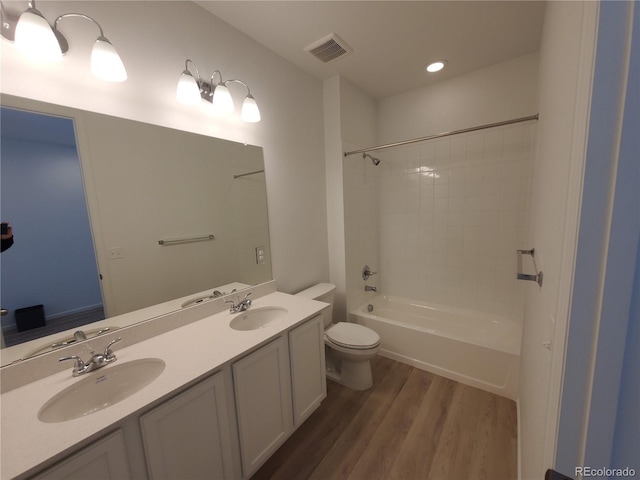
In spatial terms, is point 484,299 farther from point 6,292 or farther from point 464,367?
point 6,292

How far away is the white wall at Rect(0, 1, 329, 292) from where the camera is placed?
Result: 1.11m

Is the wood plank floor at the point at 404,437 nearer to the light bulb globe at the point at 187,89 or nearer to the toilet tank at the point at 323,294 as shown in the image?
the toilet tank at the point at 323,294

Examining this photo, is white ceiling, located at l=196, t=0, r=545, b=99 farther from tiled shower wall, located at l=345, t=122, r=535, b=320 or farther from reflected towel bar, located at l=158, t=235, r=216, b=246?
reflected towel bar, located at l=158, t=235, r=216, b=246

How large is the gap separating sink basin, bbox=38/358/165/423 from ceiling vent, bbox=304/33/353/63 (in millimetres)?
2248

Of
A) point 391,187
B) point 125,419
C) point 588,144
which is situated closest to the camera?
point 588,144

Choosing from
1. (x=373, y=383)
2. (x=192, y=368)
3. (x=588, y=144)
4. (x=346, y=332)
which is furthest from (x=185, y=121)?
(x=373, y=383)

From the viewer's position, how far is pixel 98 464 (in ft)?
2.54

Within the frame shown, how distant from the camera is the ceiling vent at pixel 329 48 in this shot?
5.99 feet

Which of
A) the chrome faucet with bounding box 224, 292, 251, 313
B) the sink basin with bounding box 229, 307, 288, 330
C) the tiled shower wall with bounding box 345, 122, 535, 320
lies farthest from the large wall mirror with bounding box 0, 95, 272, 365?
the tiled shower wall with bounding box 345, 122, 535, 320

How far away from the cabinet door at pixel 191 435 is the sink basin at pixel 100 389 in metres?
0.24

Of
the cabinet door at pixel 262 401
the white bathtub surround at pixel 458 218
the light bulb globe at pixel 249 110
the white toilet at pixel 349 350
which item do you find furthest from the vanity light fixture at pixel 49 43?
the white bathtub surround at pixel 458 218

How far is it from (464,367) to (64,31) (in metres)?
3.18

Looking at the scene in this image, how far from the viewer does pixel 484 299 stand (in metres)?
2.50

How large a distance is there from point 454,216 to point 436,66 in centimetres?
140
